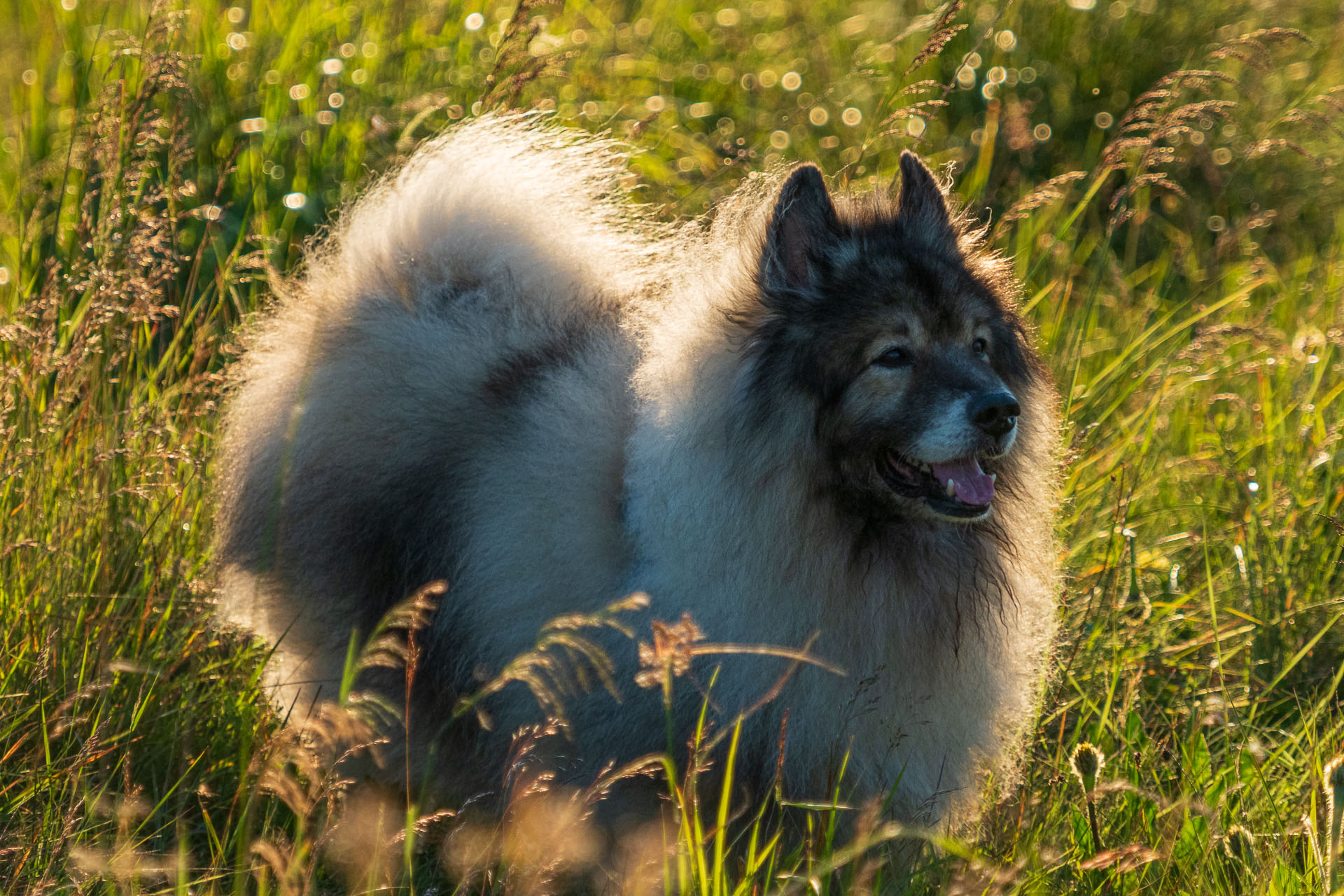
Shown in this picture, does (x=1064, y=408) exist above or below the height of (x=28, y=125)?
below

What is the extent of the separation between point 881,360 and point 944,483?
0.33 m

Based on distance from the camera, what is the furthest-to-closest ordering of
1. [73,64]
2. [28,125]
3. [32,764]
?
1. [73,64]
2. [28,125]
3. [32,764]

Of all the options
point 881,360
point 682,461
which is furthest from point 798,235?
point 682,461

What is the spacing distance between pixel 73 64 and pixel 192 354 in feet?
6.36

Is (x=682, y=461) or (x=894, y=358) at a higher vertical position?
(x=894, y=358)

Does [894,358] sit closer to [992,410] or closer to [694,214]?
[992,410]

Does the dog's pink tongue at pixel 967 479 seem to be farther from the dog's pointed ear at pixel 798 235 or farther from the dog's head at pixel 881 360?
the dog's pointed ear at pixel 798 235

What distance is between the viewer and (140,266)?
3584 millimetres

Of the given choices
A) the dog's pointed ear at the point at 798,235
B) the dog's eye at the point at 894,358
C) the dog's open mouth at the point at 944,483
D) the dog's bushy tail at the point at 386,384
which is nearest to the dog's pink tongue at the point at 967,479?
the dog's open mouth at the point at 944,483

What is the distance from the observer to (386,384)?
3.54 metres

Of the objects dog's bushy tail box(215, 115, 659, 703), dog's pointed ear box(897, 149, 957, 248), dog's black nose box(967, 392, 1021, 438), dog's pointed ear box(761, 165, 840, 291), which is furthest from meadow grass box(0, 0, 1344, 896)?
dog's pointed ear box(761, 165, 840, 291)

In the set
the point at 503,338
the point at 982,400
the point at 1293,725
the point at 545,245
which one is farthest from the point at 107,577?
the point at 1293,725

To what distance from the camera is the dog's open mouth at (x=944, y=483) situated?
2.95 m

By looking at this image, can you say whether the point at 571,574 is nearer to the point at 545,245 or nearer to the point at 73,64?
the point at 545,245
